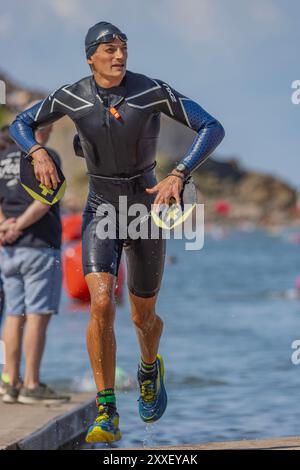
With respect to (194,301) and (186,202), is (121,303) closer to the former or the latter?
(194,301)

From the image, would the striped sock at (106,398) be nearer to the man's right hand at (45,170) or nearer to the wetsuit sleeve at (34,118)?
the man's right hand at (45,170)

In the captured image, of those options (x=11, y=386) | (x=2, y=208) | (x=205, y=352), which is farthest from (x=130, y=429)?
(x=205, y=352)

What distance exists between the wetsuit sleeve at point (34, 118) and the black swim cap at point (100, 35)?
1.02 ft

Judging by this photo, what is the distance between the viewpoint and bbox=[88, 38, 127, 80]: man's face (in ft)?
22.6

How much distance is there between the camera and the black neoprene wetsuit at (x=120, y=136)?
22.8 feet

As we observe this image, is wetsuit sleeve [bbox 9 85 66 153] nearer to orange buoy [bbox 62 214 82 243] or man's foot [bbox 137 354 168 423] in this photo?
man's foot [bbox 137 354 168 423]

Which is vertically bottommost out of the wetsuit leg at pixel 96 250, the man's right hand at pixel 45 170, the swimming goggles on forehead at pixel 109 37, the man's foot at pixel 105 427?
the man's foot at pixel 105 427

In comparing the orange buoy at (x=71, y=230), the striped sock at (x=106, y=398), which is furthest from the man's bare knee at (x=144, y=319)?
the orange buoy at (x=71, y=230)

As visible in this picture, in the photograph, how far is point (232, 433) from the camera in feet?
34.8

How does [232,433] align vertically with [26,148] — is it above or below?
below

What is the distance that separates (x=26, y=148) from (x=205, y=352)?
13.4m

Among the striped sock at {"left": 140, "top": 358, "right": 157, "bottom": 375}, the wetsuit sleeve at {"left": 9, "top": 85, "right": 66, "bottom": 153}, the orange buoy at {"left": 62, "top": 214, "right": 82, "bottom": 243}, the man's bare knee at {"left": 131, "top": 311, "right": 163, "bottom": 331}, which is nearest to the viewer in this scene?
the wetsuit sleeve at {"left": 9, "top": 85, "right": 66, "bottom": 153}

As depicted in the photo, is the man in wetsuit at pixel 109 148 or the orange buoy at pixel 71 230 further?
the orange buoy at pixel 71 230

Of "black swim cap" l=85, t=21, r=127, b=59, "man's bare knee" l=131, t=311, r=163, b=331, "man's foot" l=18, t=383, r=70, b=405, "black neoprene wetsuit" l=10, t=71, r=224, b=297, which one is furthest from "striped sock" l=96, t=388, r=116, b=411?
"man's foot" l=18, t=383, r=70, b=405
